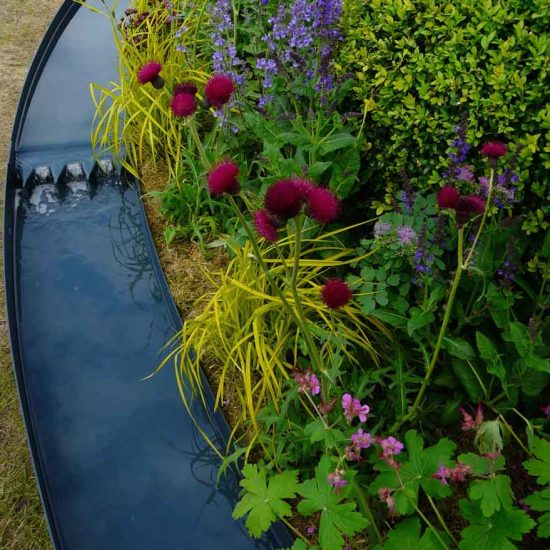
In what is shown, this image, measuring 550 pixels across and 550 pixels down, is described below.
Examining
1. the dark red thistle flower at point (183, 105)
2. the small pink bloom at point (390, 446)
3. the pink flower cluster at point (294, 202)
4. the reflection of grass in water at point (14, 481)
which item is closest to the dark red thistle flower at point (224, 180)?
the pink flower cluster at point (294, 202)

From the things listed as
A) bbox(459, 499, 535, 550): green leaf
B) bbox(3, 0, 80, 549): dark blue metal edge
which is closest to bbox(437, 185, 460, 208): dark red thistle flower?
bbox(459, 499, 535, 550): green leaf

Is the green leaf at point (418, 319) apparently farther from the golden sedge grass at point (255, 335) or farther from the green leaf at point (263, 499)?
the green leaf at point (263, 499)

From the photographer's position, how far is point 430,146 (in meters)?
A: 1.77

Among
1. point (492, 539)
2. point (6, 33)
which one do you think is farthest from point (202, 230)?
point (6, 33)

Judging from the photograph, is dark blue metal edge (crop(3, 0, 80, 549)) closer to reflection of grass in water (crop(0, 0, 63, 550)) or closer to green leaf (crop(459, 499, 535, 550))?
reflection of grass in water (crop(0, 0, 63, 550))

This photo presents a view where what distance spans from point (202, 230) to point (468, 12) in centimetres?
123

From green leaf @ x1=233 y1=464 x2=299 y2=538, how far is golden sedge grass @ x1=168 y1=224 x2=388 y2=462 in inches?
16.1

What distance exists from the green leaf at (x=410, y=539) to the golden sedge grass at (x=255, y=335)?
0.53 meters

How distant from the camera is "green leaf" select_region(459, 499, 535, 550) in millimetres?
1187

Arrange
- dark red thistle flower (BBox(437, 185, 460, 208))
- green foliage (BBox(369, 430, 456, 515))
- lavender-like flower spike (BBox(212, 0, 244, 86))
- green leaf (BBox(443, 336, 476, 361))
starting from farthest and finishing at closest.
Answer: lavender-like flower spike (BBox(212, 0, 244, 86)) → green leaf (BBox(443, 336, 476, 361)) → green foliage (BBox(369, 430, 456, 515)) → dark red thistle flower (BBox(437, 185, 460, 208))

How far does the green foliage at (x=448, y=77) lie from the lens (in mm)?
1502

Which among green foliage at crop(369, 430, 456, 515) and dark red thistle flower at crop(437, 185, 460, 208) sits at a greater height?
dark red thistle flower at crop(437, 185, 460, 208)

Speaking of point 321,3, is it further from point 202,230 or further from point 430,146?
point 202,230

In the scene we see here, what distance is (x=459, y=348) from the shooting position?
1550 mm
